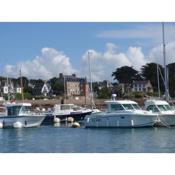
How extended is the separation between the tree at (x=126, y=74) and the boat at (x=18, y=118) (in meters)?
16.0

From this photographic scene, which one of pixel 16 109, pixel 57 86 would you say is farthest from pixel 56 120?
pixel 57 86

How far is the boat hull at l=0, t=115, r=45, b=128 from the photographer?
23.4 m

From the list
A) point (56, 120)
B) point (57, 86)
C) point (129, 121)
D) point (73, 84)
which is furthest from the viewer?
point (57, 86)

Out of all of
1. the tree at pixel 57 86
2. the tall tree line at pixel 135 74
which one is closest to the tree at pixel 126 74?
the tall tree line at pixel 135 74

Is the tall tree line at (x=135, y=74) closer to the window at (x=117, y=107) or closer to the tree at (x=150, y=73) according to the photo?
the tree at (x=150, y=73)

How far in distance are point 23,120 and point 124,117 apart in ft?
17.8

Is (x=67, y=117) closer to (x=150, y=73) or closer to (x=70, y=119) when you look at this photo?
(x=70, y=119)

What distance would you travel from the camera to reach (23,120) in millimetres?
23391

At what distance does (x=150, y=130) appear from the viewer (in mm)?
19156

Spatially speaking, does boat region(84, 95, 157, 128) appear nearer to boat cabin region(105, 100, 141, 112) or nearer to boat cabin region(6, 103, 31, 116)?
boat cabin region(105, 100, 141, 112)

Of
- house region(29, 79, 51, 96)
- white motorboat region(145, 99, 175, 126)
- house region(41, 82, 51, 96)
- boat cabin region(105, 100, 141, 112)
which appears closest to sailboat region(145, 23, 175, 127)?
white motorboat region(145, 99, 175, 126)
